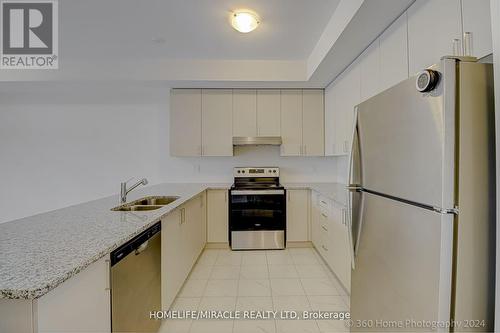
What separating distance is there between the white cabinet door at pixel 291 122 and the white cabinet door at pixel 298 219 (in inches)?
26.1

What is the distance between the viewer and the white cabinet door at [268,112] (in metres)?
3.74

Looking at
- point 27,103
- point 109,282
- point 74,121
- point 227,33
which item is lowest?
point 109,282

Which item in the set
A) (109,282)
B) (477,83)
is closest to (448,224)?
(477,83)

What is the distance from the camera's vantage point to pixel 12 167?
13.1ft

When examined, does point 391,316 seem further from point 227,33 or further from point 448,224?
point 227,33

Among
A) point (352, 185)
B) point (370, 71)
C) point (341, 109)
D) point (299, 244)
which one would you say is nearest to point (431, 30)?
point (370, 71)

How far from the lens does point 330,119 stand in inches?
139

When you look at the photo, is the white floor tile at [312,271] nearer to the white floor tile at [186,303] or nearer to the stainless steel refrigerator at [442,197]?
the white floor tile at [186,303]

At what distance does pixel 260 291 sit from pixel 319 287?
0.60 metres

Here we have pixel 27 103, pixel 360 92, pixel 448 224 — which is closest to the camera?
pixel 448 224

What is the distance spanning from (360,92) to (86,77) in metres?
3.39

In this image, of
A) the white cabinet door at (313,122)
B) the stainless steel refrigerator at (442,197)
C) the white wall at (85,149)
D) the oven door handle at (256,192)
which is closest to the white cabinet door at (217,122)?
the white wall at (85,149)

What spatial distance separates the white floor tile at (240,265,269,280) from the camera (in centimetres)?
274

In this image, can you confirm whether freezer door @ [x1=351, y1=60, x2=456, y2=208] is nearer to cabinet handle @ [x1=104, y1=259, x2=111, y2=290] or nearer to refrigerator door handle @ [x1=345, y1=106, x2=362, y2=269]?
refrigerator door handle @ [x1=345, y1=106, x2=362, y2=269]
